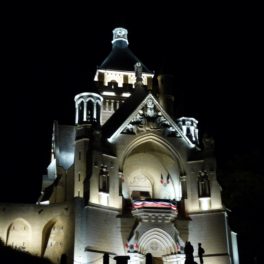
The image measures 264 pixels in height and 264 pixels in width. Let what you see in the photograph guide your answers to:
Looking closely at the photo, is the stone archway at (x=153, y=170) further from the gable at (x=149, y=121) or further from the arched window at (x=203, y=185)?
the arched window at (x=203, y=185)

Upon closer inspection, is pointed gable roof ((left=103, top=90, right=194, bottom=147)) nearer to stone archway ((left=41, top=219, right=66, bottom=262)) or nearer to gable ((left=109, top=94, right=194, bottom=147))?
gable ((left=109, top=94, right=194, bottom=147))

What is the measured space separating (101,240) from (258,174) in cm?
1686

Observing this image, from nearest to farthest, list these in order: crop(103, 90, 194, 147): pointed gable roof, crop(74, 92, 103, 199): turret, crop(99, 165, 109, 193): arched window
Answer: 1. crop(99, 165, 109, 193): arched window
2. crop(74, 92, 103, 199): turret
3. crop(103, 90, 194, 147): pointed gable roof

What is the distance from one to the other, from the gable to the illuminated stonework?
9 centimetres

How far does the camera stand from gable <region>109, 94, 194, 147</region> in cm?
4394

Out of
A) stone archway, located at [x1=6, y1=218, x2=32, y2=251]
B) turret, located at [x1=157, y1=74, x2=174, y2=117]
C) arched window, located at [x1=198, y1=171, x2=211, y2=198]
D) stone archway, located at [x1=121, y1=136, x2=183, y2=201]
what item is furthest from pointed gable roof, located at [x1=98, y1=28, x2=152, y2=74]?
stone archway, located at [x1=6, y1=218, x2=32, y2=251]

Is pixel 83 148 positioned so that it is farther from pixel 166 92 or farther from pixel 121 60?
pixel 121 60

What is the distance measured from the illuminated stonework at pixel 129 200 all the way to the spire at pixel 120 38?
57.7 ft

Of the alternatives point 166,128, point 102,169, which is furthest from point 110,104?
point 102,169

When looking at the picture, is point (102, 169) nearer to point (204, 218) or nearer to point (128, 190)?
point (128, 190)

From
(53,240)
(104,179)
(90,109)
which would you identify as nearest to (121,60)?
(90,109)

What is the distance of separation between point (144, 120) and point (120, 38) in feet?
81.0

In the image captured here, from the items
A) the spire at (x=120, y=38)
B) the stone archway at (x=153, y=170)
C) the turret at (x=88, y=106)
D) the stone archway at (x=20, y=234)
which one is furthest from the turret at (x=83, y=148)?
the spire at (x=120, y=38)

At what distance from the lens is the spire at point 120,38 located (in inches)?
2581
